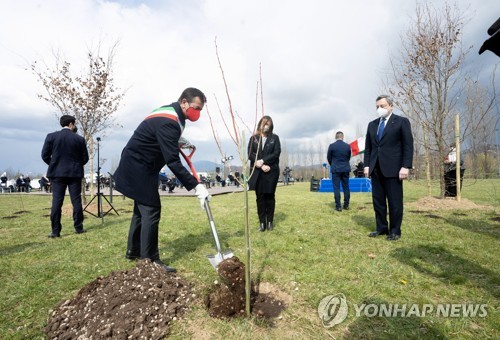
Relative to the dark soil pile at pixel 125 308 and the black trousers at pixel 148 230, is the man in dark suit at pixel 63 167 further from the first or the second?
the dark soil pile at pixel 125 308

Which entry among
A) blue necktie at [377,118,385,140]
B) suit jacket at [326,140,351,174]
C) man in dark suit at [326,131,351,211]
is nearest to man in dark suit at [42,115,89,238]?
blue necktie at [377,118,385,140]

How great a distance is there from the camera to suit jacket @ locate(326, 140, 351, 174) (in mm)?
7754

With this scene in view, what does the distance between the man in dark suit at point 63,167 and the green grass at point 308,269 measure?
17.2 inches

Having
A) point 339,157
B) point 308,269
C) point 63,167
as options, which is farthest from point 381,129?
point 63,167

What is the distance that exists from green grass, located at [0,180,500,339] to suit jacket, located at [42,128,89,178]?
4.09 feet

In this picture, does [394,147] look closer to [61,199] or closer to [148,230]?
[148,230]

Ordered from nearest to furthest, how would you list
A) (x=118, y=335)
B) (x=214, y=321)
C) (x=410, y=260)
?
(x=118, y=335) → (x=214, y=321) → (x=410, y=260)

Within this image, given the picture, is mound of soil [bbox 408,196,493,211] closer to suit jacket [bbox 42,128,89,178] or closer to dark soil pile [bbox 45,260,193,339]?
dark soil pile [bbox 45,260,193,339]

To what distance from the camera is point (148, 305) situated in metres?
2.33

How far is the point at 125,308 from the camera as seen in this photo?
2.26 metres

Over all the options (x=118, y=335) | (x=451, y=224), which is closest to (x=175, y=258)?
(x=118, y=335)

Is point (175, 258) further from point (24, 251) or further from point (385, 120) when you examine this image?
point (385, 120)

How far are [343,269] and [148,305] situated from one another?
2096mm

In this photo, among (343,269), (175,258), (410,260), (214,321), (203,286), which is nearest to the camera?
(214,321)
